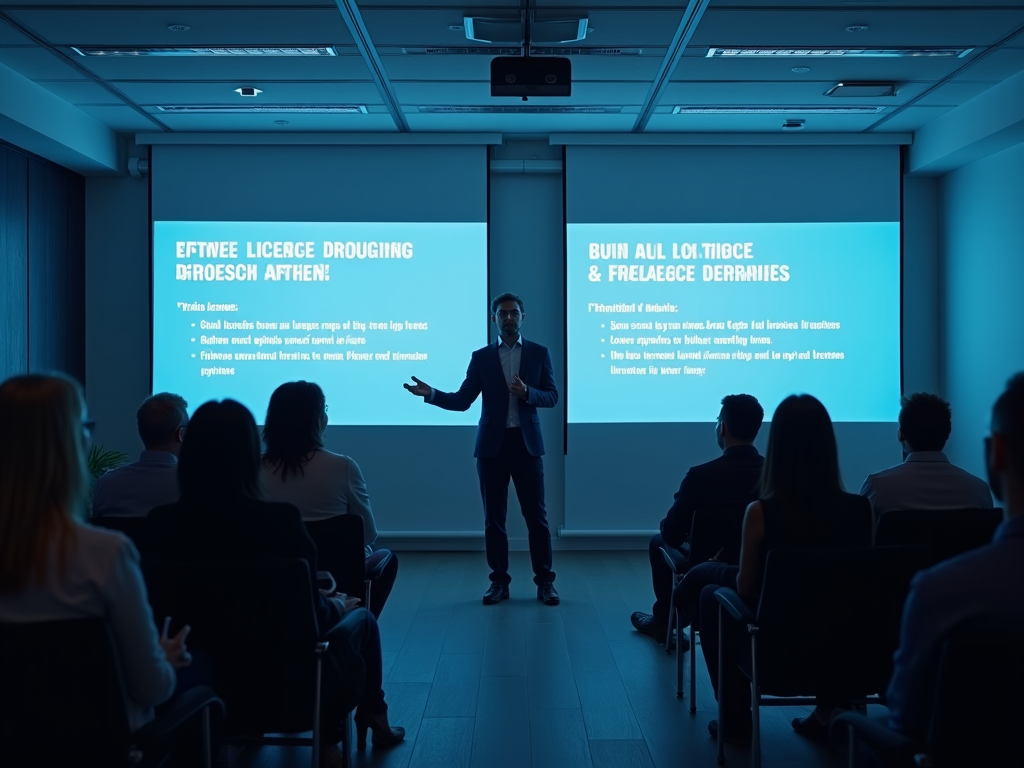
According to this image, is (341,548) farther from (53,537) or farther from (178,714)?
(53,537)

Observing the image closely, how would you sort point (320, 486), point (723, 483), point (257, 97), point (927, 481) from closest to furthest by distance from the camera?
point (927, 481) < point (320, 486) < point (723, 483) < point (257, 97)

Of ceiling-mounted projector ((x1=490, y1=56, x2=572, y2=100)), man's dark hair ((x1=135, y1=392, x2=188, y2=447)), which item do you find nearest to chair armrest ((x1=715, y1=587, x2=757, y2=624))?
man's dark hair ((x1=135, y1=392, x2=188, y2=447))

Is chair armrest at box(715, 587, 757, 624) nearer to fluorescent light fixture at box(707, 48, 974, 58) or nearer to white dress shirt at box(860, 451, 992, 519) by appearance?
white dress shirt at box(860, 451, 992, 519)

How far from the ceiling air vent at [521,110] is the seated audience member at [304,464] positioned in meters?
3.55

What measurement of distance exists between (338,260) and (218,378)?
125 cm

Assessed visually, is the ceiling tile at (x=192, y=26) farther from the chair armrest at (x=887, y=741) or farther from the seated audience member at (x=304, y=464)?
the chair armrest at (x=887, y=741)

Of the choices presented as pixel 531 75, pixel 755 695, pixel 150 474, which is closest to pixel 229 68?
pixel 531 75

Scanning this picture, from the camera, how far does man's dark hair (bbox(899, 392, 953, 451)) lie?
3.04 m

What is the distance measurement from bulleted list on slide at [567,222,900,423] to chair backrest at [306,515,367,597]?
13.0ft

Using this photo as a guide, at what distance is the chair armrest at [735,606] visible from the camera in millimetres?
2578

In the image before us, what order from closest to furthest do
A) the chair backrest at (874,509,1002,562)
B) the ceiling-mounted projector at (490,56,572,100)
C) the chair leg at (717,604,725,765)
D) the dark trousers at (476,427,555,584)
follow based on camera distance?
the chair backrest at (874,509,1002,562) < the chair leg at (717,604,725,765) < the ceiling-mounted projector at (490,56,572,100) < the dark trousers at (476,427,555,584)

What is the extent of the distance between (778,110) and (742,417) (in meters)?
3.56

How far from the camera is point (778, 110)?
627cm

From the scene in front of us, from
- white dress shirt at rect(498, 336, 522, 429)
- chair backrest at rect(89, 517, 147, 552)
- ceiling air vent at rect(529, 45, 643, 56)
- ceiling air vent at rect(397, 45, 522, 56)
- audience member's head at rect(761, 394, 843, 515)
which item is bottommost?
chair backrest at rect(89, 517, 147, 552)
